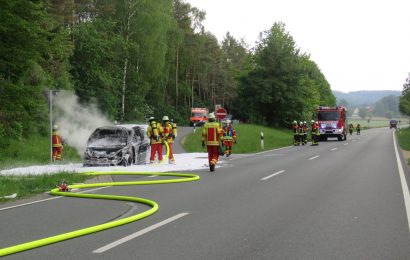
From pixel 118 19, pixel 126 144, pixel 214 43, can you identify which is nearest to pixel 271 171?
pixel 126 144

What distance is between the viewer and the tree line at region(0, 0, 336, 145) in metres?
17.4

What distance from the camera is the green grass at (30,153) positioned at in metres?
18.6

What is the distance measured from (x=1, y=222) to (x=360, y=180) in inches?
335

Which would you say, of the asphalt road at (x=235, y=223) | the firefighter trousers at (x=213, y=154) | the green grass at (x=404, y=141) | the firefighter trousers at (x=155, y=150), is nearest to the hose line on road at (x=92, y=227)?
the asphalt road at (x=235, y=223)

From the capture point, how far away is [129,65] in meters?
43.8

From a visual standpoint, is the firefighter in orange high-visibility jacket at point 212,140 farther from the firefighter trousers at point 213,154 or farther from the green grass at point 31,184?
the green grass at point 31,184

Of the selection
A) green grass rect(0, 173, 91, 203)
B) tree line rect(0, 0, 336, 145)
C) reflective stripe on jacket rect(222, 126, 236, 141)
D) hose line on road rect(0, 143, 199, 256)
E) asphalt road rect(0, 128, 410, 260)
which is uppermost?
tree line rect(0, 0, 336, 145)

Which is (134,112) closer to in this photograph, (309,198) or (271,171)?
(271,171)

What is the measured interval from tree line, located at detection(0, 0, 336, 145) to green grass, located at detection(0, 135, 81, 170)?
78cm

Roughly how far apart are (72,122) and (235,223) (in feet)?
69.8

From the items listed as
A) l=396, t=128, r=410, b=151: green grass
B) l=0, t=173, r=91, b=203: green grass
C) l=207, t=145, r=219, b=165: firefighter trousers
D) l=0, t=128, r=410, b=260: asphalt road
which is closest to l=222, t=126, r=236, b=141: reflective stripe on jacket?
l=207, t=145, r=219, b=165: firefighter trousers

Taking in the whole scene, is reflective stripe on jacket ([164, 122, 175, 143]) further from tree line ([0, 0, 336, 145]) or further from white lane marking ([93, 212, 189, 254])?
white lane marking ([93, 212, 189, 254])

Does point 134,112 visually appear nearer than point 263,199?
No

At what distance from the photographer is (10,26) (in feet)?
54.4
